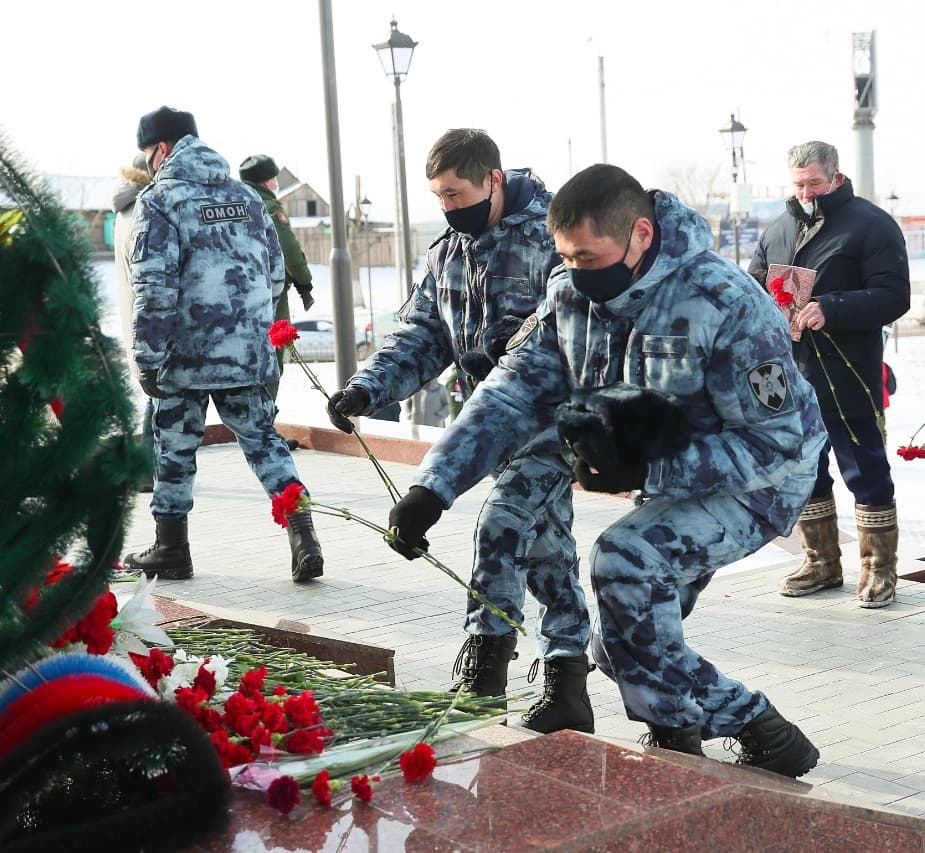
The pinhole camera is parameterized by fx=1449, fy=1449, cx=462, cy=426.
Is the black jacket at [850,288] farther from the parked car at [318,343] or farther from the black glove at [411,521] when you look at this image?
the parked car at [318,343]

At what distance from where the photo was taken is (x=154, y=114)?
22.4ft

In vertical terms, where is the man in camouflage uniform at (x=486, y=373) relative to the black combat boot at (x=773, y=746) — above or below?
above

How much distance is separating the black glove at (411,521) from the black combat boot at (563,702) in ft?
2.80

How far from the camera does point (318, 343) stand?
122 feet

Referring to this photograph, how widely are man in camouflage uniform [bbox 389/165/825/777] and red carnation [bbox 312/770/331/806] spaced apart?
954 mm

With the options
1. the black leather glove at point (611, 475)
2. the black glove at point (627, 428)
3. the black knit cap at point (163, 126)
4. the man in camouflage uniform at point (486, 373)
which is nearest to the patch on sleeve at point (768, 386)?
the black glove at point (627, 428)

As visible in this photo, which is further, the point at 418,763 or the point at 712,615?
the point at 712,615

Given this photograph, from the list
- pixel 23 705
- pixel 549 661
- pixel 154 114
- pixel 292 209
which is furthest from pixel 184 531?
pixel 292 209

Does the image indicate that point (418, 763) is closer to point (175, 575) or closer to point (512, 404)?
point (512, 404)

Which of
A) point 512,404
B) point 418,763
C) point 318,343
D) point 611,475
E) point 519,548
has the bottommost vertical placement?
point 318,343

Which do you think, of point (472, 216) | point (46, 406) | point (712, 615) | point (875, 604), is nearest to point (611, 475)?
point (472, 216)

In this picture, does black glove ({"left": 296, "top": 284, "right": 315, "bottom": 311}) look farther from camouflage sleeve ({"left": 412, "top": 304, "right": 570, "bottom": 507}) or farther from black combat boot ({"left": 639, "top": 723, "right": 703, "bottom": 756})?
black combat boot ({"left": 639, "top": 723, "right": 703, "bottom": 756})

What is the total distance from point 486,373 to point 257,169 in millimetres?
5306

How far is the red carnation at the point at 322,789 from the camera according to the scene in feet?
9.85
